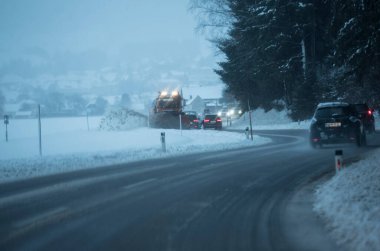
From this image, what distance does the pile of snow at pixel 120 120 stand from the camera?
1817 inches

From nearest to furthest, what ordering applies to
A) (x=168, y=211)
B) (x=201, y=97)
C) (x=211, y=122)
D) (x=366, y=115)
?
(x=168, y=211), (x=366, y=115), (x=211, y=122), (x=201, y=97)

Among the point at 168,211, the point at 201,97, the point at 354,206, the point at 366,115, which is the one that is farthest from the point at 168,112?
the point at 201,97

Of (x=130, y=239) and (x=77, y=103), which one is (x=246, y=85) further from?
(x=77, y=103)

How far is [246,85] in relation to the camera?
47125mm

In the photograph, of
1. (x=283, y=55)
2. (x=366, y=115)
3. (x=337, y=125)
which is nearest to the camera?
(x=337, y=125)

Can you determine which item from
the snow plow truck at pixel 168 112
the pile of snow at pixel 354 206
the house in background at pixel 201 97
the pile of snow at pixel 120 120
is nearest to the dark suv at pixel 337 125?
the pile of snow at pixel 354 206

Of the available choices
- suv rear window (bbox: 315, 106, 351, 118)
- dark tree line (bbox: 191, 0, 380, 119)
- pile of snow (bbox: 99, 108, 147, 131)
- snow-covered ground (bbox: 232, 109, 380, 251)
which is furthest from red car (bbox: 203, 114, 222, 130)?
snow-covered ground (bbox: 232, 109, 380, 251)

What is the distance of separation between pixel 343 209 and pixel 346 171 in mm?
3596

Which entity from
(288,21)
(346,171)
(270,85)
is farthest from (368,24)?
(270,85)

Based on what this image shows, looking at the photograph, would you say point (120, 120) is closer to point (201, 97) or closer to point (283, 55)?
point (283, 55)

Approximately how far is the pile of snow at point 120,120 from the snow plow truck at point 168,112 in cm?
239

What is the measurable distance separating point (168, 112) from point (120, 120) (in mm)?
5889

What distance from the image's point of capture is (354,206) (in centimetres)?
667

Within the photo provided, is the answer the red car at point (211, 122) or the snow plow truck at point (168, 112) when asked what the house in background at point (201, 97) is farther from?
the snow plow truck at point (168, 112)
